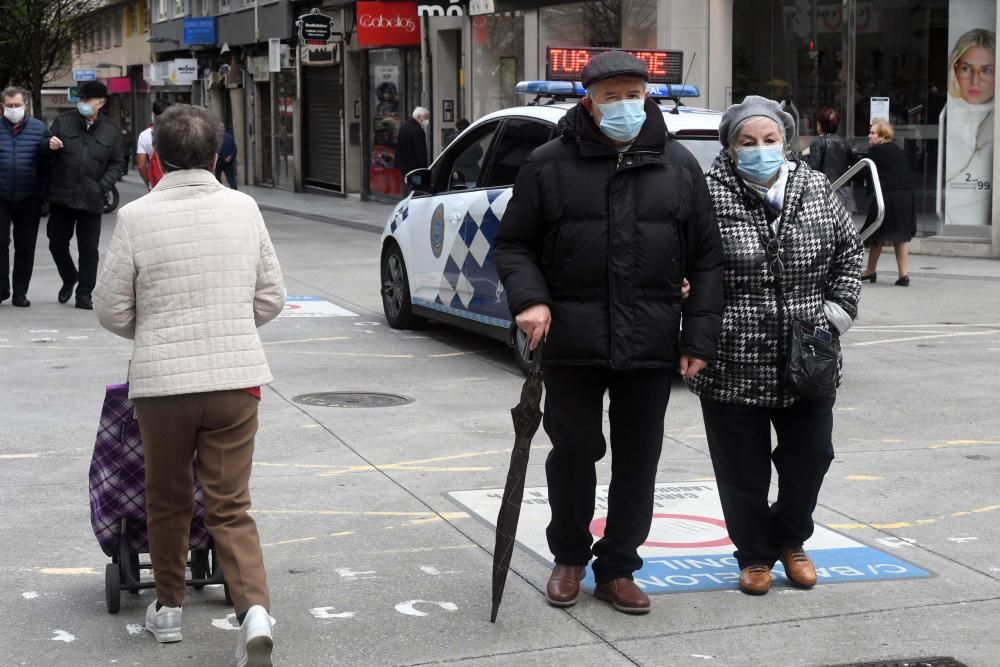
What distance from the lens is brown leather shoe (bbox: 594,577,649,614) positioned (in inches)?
195

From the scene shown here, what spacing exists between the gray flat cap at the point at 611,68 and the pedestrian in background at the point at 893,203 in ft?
35.2

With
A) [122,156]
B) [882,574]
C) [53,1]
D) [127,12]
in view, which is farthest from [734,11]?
[127,12]

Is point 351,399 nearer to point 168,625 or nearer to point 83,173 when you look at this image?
point 168,625

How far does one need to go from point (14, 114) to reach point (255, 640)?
9493 millimetres

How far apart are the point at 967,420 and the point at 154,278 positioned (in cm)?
536

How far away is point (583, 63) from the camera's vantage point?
10.2 metres

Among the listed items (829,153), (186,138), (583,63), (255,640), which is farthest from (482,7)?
(255,640)

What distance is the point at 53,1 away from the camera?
43.8 meters

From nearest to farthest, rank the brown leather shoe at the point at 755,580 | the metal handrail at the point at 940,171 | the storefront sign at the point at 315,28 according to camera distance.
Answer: the brown leather shoe at the point at 755,580 → the metal handrail at the point at 940,171 → the storefront sign at the point at 315,28

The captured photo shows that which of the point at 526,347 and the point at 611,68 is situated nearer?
the point at 611,68

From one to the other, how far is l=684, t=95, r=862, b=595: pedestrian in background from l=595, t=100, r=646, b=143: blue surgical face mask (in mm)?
440

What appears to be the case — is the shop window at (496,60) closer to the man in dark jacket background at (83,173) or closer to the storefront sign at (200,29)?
the man in dark jacket background at (83,173)

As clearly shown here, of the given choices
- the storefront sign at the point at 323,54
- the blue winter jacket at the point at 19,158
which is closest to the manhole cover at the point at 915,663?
the blue winter jacket at the point at 19,158

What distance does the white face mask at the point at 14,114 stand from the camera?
1267 cm
